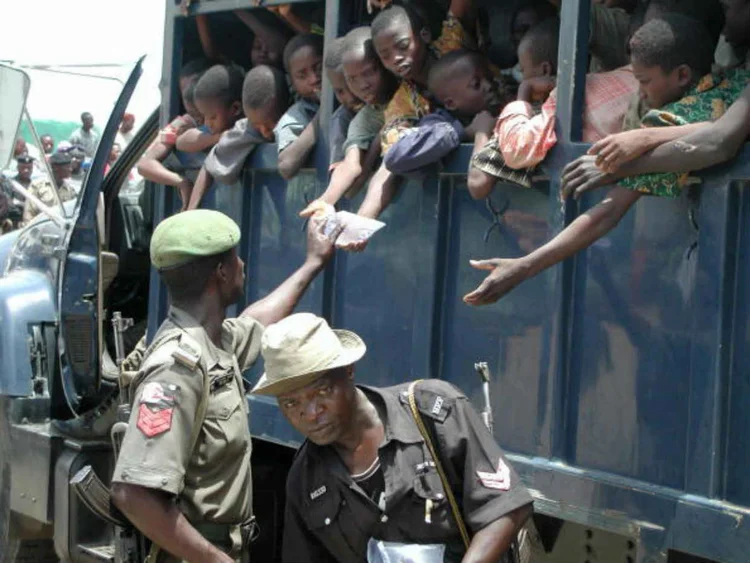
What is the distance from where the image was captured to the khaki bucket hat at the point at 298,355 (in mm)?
3244

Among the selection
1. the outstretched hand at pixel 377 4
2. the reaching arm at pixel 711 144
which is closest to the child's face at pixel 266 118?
the outstretched hand at pixel 377 4

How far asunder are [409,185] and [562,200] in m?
0.76

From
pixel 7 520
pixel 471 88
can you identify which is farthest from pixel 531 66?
pixel 7 520

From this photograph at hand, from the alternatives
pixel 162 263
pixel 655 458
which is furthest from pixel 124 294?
pixel 655 458

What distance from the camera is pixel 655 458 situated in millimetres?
3836

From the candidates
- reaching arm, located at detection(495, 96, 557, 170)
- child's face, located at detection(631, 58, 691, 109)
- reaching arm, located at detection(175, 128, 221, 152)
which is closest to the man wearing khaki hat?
reaching arm, located at detection(495, 96, 557, 170)

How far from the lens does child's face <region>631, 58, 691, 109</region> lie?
3836 mm

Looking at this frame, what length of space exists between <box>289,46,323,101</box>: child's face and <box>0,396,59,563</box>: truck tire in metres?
1.86

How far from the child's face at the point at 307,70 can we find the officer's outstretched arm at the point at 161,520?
92.5 inches

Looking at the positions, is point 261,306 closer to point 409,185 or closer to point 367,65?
point 409,185

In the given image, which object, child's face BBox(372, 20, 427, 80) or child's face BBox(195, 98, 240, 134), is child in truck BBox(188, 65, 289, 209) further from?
child's face BBox(372, 20, 427, 80)

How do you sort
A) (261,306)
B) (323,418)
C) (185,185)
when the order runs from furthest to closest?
(185,185) < (261,306) < (323,418)

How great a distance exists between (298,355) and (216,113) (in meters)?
2.69

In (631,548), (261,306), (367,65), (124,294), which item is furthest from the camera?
(124,294)
